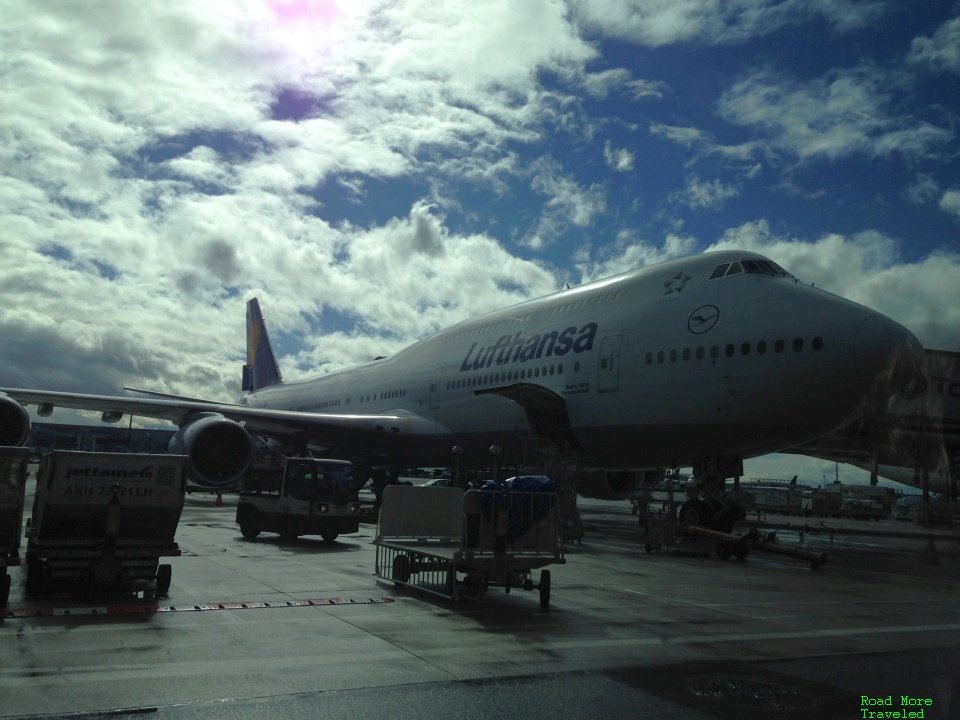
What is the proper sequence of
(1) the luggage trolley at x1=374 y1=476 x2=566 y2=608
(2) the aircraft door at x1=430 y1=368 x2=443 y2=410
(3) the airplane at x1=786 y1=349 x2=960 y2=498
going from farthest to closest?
(2) the aircraft door at x1=430 y1=368 x2=443 y2=410 → (3) the airplane at x1=786 y1=349 x2=960 y2=498 → (1) the luggage trolley at x1=374 y1=476 x2=566 y2=608

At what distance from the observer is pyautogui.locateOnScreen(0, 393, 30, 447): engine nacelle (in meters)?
17.9

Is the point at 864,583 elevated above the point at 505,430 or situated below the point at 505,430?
below

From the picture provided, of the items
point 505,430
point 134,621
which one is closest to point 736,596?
point 134,621

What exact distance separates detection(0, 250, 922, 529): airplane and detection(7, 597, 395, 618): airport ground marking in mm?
3225

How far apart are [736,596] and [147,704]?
8.24m

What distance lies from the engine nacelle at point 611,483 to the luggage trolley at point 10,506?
16.9 metres

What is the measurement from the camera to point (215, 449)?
22219 millimetres

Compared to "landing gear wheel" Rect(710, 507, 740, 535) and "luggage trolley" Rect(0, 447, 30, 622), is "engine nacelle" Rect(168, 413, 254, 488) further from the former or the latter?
"luggage trolley" Rect(0, 447, 30, 622)

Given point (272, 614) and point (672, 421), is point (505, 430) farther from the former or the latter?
point (272, 614)

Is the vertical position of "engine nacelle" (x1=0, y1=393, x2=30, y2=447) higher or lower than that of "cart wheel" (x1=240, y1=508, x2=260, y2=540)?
higher

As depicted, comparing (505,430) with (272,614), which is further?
(505,430)

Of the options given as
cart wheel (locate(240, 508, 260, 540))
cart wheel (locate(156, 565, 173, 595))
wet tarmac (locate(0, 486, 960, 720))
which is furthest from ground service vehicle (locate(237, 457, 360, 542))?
cart wheel (locate(156, 565, 173, 595))

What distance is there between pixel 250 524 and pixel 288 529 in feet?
3.14

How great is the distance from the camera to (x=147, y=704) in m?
5.29
